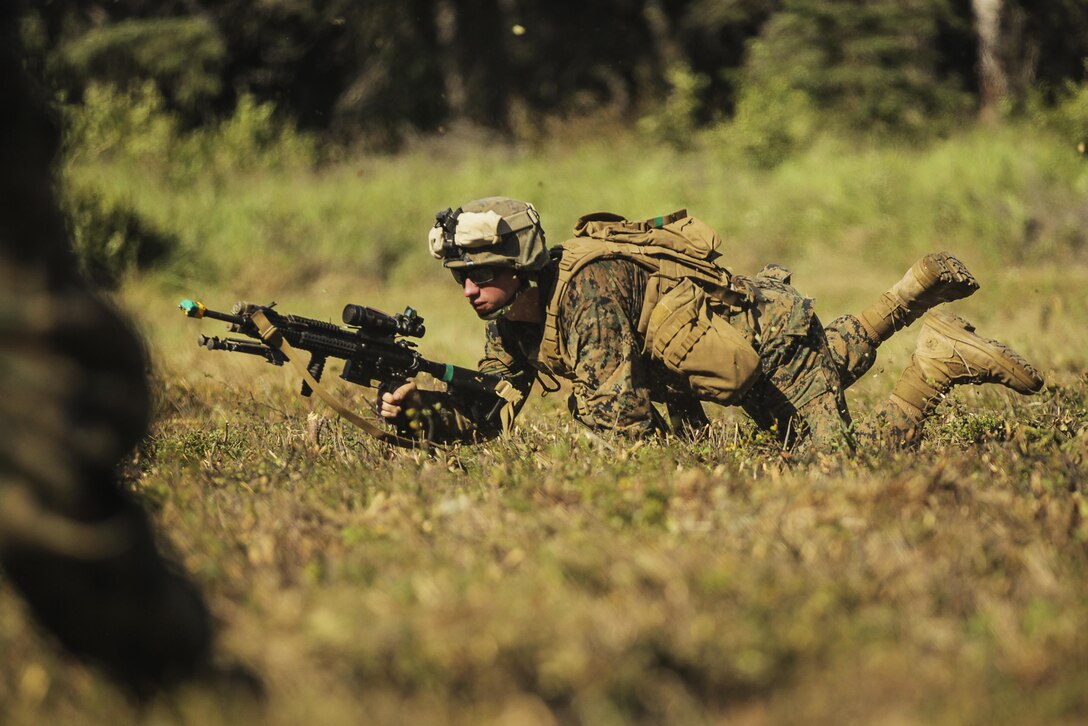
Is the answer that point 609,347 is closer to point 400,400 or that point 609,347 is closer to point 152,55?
point 400,400

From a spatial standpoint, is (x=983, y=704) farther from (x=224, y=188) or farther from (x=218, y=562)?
(x=224, y=188)

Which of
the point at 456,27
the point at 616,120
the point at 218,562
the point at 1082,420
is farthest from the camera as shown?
the point at 456,27

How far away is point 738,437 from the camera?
5.59m

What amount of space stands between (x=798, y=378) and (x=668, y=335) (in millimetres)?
810

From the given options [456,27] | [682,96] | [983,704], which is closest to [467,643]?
[983,704]

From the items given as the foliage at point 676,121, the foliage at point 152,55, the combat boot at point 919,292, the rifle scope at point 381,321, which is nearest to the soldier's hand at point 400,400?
the rifle scope at point 381,321

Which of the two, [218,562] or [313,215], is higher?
[218,562]

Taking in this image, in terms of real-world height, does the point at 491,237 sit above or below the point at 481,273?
above

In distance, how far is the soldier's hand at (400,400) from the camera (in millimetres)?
5520

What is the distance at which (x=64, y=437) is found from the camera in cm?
266

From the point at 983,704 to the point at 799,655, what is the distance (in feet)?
1.38

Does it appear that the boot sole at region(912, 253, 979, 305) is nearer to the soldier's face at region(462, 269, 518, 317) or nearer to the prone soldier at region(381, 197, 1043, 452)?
the prone soldier at region(381, 197, 1043, 452)

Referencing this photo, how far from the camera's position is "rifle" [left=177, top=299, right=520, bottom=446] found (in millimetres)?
5246

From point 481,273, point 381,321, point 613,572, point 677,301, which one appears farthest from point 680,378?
point 613,572
